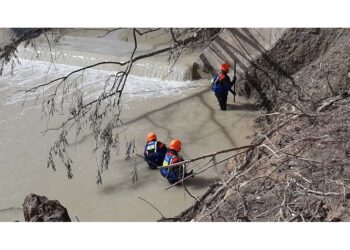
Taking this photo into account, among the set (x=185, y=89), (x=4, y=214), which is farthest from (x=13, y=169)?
(x=185, y=89)

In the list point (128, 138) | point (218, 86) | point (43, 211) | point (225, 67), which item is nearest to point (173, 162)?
point (43, 211)

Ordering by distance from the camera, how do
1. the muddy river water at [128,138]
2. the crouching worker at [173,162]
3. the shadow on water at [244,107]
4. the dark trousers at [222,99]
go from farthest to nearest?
the shadow on water at [244,107], the dark trousers at [222,99], the muddy river water at [128,138], the crouching worker at [173,162]

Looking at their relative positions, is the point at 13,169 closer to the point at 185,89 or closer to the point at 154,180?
the point at 154,180

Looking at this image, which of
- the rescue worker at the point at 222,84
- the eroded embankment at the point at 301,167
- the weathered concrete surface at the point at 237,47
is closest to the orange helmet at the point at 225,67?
the rescue worker at the point at 222,84

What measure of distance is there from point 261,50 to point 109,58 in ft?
15.9

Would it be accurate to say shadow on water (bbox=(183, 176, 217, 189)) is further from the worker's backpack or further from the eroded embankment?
the worker's backpack

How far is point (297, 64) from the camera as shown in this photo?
389 inches

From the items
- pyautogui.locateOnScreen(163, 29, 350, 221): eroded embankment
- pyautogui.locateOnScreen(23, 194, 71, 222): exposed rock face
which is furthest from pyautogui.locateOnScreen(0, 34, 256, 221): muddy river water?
pyautogui.locateOnScreen(23, 194, 71, 222): exposed rock face

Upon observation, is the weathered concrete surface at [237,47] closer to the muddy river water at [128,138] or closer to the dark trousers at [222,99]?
the muddy river water at [128,138]

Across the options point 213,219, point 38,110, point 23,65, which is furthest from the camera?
point 23,65

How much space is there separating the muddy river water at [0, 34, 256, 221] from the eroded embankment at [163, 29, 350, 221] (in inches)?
51.5

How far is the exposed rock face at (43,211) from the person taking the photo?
17.7 feet

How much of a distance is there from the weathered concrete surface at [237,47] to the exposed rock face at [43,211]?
6246 millimetres

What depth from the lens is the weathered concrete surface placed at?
10.2m
